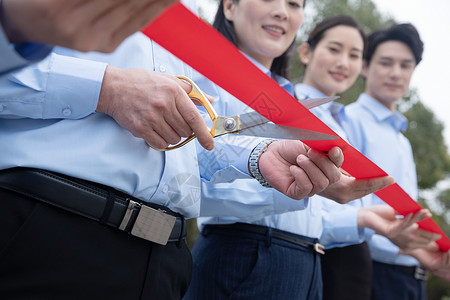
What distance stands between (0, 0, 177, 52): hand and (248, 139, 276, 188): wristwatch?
2.97 ft

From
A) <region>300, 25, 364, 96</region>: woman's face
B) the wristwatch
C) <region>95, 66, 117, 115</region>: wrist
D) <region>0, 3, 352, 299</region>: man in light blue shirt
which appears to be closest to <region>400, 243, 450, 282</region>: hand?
<region>300, 25, 364, 96</region>: woman's face

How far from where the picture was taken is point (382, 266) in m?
3.20

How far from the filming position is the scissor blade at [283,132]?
121 cm

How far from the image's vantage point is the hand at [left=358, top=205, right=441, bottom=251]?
2367 mm

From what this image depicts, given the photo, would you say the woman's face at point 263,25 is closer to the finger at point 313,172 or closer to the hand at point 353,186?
the hand at point 353,186

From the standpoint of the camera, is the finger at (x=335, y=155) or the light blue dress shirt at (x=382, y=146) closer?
the finger at (x=335, y=155)

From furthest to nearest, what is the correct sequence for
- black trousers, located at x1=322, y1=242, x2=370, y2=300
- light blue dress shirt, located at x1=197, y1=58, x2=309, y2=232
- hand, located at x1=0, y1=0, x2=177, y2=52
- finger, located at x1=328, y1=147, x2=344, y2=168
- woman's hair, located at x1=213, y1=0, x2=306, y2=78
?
black trousers, located at x1=322, y1=242, x2=370, y2=300 < woman's hair, located at x1=213, y1=0, x2=306, y2=78 < light blue dress shirt, located at x1=197, y1=58, x2=309, y2=232 < finger, located at x1=328, y1=147, x2=344, y2=168 < hand, located at x1=0, y1=0, x2=177, y2=52

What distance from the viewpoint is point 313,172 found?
1.37m

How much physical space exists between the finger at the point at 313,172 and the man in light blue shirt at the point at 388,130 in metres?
1.94

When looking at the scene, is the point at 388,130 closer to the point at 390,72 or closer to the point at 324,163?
the point at 390,72

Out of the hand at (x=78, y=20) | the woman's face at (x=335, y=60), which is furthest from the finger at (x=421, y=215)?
the hand at (x=78, y=20)

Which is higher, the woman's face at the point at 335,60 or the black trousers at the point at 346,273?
the woman's face at the point at 335,60

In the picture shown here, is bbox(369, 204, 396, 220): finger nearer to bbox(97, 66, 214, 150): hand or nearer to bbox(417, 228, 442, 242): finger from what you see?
bbox(417, 228, 442, 242): finger

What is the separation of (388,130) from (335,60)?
2.37 ft
